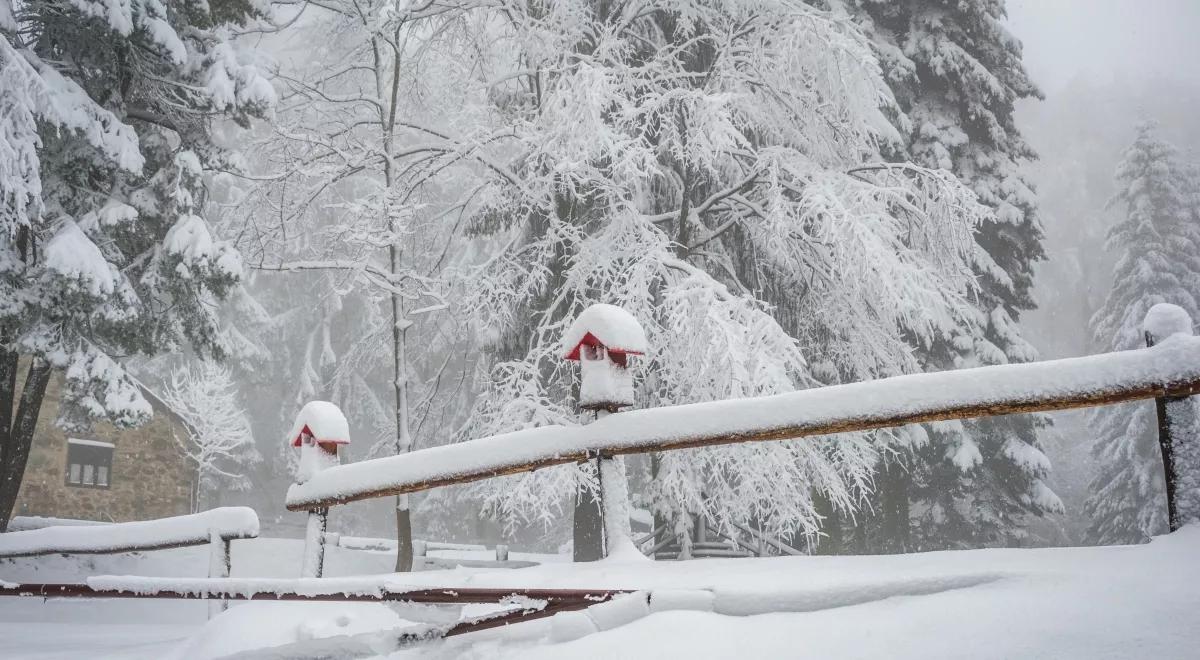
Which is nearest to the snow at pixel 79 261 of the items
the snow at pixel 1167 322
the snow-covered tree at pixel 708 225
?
the snow-covered tree at pixel 708 225

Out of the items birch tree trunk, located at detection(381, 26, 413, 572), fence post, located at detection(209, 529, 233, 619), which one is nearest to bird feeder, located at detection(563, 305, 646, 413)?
fence post, located at detection(209, 529, 233, 619)

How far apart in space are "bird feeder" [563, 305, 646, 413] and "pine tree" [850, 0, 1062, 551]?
511 inches

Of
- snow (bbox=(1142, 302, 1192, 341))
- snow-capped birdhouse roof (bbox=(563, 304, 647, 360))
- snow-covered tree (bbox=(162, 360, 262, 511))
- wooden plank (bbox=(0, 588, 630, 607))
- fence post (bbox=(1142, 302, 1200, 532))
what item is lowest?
wooden plank (bbox=(0, 588, 630, 607))

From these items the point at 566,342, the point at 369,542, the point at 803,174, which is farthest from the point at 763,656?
the point at 369,542

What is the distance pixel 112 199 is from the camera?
A: 421 inches

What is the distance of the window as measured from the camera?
22062 mm

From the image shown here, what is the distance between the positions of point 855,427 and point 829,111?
8.50m

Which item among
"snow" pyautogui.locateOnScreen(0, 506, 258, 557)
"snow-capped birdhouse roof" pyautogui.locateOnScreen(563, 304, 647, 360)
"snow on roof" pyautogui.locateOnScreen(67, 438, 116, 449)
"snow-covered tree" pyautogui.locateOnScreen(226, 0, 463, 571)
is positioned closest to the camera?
"snow-capped birdhouse roof" pyautogui.locateOnScreen(563, 304, 647, 360)

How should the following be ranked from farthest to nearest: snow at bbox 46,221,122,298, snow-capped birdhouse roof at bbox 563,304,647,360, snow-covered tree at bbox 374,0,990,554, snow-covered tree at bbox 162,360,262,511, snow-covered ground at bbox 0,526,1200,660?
1. snow-covered tree at bbox 162,360,262,511
2. snow at bbox 46,221,122,298
3. snow-covered tree at bbox 374,0,990,554
4. snow-capped birdhouse roof at bbox 563,304,647,360
5. snow-covered ground at bbox 0,526,1200,660

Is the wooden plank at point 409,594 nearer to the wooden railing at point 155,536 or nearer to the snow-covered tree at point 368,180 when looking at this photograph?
the wooden railing at point 155,536

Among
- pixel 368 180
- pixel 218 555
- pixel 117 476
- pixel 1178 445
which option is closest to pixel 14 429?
pixel 368 180

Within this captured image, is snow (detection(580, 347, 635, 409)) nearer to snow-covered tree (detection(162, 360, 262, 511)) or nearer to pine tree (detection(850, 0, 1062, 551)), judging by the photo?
pine tree (detection(850, 0, 1062, 551))

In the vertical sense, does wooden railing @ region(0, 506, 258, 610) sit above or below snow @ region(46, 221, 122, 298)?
below

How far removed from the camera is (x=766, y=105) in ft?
34.5
